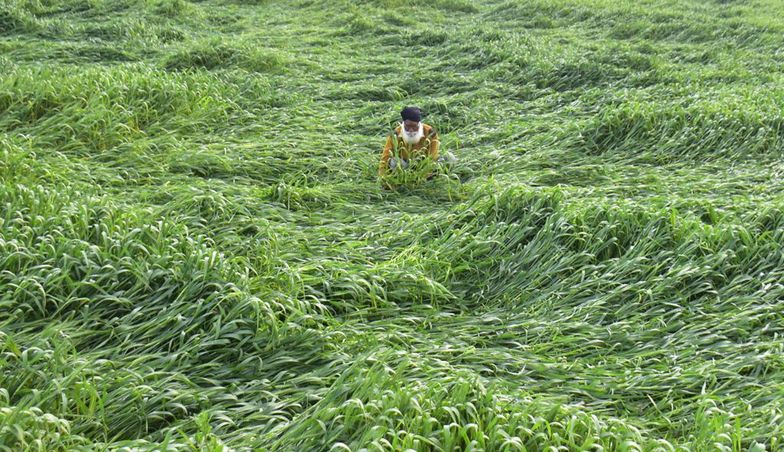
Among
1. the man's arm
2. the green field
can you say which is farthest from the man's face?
the green field

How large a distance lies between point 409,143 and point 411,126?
0.50ft

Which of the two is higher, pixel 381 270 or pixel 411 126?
pixel 411 126

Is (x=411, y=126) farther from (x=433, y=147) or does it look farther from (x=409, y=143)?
(x=433, y=147)

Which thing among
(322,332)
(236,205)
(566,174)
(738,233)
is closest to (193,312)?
(322,332)

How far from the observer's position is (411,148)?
593 centimetres

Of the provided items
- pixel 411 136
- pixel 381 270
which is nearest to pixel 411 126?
pixel 411 136

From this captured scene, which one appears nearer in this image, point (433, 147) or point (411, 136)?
point (411, 136)

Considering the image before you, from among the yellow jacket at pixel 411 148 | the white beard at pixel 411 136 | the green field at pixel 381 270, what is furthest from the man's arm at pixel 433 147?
the green field at pixel 381 270

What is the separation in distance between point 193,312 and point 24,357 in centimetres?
81

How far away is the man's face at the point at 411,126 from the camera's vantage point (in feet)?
19.1

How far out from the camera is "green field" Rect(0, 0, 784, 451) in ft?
9.49

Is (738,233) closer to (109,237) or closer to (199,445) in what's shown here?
(199,445)

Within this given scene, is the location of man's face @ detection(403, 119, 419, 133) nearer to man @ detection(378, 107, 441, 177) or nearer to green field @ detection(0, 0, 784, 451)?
→ man @ detection(378, 107, 441, 177)

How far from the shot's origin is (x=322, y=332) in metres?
3.52
